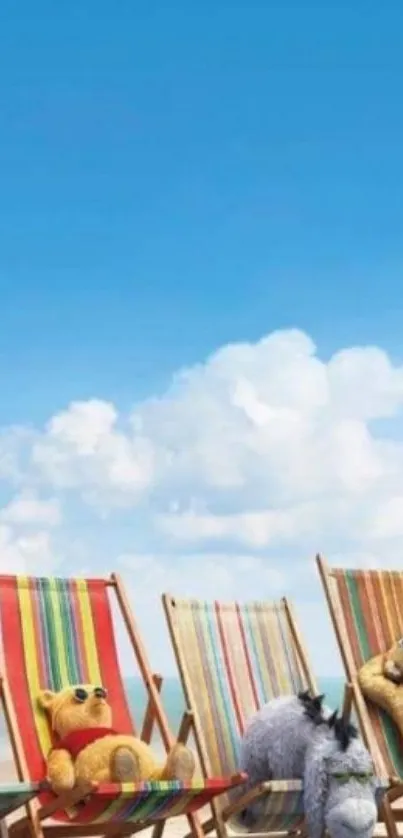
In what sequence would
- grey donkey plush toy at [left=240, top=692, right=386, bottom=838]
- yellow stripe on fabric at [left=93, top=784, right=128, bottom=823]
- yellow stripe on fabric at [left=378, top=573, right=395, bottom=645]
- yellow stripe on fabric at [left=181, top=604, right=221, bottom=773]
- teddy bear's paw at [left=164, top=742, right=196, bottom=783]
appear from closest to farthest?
yellow stripe on fabric at [left=93, top=784, right=128, bottom=823] < teddy bear's paw at [left=164, top=742, right=196, bottom=783] < grey donkey plush toy at [left=240, top=692, right=386, bottom=838] < yellow stripe on fabric at [left=181, top=604, right=221, bottom=773] < yellow stripe on fabric at [left=378, top=573, right=395, bottom=645]

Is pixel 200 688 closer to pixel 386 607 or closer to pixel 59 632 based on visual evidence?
pixel 59 632

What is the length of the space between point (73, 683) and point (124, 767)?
1.79 ft

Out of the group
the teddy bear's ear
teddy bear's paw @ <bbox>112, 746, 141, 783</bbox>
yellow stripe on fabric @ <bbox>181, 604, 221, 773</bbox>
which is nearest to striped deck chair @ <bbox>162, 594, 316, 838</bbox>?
yellow stripe on fabric @ <bbox>181, 604, 221, 773</bbox>

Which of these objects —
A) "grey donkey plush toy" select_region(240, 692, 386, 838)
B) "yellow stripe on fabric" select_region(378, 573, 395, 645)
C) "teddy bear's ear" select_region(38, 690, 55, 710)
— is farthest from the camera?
"yellow stripe on fabric" select_region(378, 573, 395, 645)

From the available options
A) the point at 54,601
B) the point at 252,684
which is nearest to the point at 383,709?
the point at 252,684

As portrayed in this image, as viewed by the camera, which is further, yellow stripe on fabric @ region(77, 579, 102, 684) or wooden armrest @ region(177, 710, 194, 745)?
yellow stripe on fabric @ region(77, 579, 102, 684)

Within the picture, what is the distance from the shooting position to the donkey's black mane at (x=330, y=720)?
16.6ft

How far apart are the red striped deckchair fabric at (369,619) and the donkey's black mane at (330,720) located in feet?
1.51

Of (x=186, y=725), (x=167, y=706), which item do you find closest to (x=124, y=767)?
(x=186, y=725)

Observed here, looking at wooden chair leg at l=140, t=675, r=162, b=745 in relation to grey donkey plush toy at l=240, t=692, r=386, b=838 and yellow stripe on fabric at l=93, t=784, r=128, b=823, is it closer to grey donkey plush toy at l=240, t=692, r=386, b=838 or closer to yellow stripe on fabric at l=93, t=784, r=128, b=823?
grey donkey plush toy at l=240, t=692, r=386, b=838

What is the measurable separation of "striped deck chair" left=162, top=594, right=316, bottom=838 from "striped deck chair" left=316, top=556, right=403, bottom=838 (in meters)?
0.19

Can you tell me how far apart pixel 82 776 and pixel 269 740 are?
0.81m

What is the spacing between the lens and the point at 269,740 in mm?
5297

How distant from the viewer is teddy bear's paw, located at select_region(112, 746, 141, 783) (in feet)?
15.8
